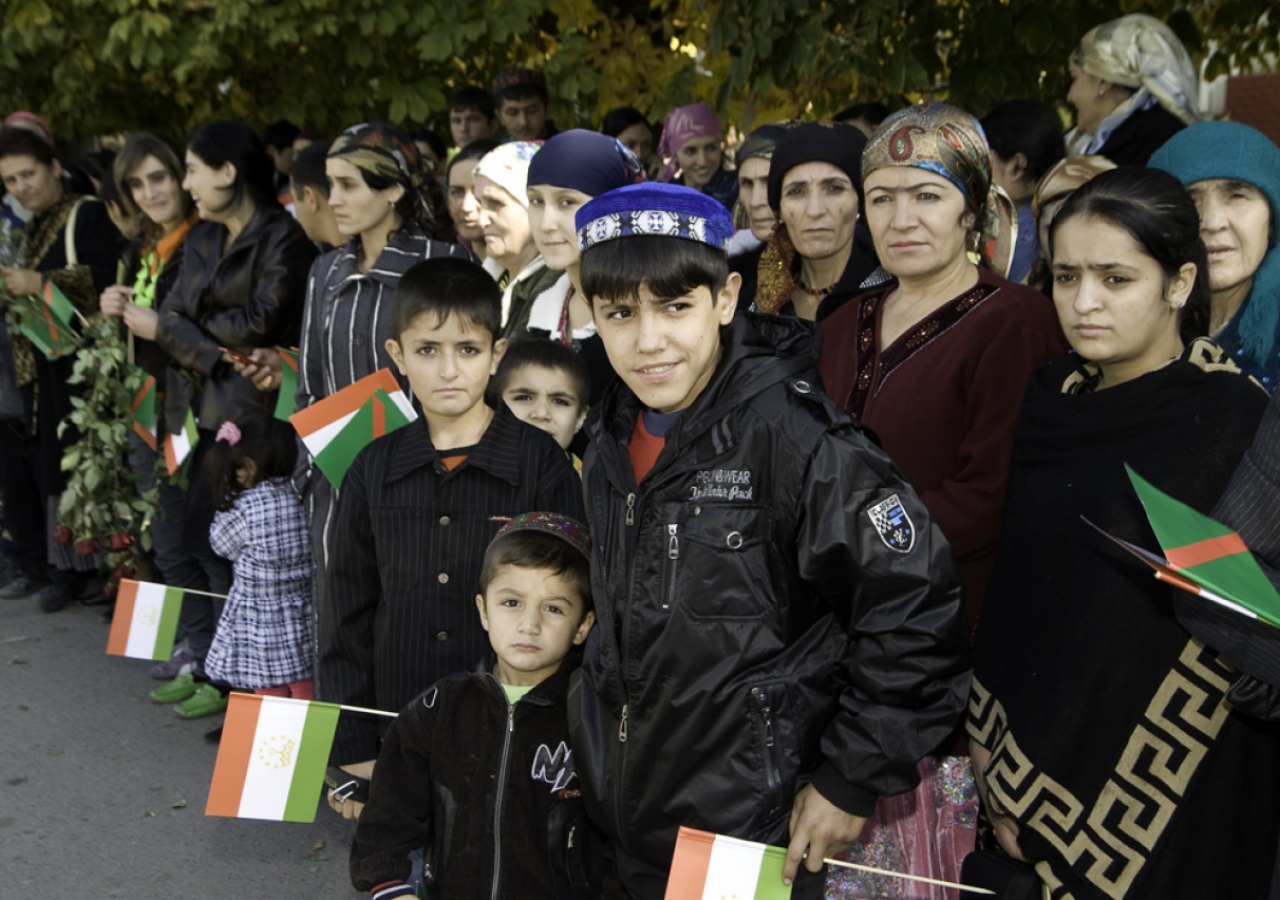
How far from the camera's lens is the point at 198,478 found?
5129 mm

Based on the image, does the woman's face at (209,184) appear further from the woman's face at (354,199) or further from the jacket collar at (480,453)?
the jacket collar at (480,453)

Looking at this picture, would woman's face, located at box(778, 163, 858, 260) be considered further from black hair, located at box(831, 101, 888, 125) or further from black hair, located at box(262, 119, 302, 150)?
black hair, located at box(262, 119, 302, 150)

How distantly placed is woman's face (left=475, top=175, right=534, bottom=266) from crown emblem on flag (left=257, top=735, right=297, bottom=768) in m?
2.10

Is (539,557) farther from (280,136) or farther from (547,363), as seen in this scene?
(280,136)

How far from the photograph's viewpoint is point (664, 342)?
2.21 metres

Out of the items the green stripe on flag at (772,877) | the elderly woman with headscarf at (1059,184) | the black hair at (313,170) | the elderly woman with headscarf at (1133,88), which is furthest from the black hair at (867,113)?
the green stripe on flag at (772,877)

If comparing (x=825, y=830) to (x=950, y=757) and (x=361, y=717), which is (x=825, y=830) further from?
(x=361, y=717)

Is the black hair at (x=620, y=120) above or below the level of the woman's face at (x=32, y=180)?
above

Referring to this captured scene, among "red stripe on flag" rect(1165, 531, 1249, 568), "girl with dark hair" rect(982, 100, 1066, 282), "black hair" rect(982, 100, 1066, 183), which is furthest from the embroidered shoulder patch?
"black hair" rect(982, 100, 1066, 183)

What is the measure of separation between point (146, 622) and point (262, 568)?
981 millimetres

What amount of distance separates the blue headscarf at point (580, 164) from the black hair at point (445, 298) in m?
0.54

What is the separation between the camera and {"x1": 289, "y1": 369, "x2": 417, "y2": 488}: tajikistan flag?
10.8 feet

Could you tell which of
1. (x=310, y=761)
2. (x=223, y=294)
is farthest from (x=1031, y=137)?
(x=310, y=761)

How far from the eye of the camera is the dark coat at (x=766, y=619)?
1.97 meters
